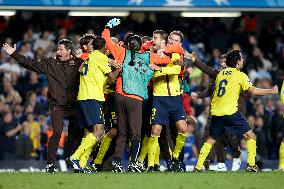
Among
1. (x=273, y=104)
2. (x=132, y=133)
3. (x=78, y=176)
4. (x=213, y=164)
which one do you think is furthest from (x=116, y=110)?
(x=273, y=104)

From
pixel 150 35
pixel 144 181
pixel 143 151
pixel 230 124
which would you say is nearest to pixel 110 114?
pixel 143 151

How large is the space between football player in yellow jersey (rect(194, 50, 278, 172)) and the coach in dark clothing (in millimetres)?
2377

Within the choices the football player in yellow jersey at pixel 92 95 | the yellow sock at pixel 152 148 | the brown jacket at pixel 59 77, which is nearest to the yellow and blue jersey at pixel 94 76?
the football player in yellow jersey at pixel 92 95

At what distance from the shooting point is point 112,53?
17.7m

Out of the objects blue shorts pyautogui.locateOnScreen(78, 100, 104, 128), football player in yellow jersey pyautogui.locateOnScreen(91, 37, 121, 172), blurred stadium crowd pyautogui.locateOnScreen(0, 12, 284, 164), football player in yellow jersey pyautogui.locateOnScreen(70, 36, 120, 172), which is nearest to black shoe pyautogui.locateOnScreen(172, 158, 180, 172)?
football player in yellow jersey pyautogui.locateOnScreen(91, 37, 121, 172)

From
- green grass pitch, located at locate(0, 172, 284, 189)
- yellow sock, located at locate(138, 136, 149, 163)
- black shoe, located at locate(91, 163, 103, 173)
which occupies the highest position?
yellow sock, located at locate(138, 136, 149, 163)

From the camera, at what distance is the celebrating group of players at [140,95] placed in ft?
56.9

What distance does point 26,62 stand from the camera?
17.5m

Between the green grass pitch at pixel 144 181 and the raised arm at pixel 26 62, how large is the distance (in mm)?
1826

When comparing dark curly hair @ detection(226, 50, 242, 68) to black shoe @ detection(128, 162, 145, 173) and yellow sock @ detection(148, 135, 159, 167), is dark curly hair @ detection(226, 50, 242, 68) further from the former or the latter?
black shoe @ detection(128, 162, 145, 173)

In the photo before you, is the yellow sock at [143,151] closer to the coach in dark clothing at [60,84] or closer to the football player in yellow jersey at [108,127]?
the football player in yellow jersey at [108,127]

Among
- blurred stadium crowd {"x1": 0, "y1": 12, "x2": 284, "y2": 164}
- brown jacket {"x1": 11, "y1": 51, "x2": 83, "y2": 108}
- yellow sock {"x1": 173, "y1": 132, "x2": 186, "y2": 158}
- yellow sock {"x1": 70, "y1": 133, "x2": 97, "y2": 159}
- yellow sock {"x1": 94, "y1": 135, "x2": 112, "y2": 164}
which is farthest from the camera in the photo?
blurred stadium crowd {"x1": 0, "y1": 12, "x2": 284, "y2": 164}

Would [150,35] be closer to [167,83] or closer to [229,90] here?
[167,83]

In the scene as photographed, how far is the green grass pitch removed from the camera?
1457cm
